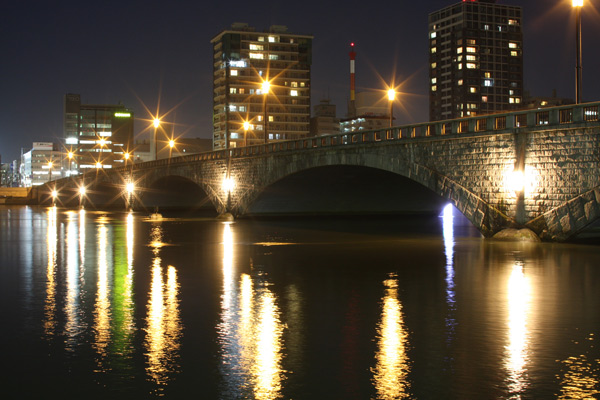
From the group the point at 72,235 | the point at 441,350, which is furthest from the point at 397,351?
the point at 72,235

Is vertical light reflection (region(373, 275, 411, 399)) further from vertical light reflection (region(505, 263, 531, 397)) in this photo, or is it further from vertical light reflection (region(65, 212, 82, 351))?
vertical light reflection (region(65, 212, 82, 351))

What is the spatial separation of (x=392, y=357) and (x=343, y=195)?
187 feet

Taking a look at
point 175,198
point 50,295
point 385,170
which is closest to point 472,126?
point 385,170

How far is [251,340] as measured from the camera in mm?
12570

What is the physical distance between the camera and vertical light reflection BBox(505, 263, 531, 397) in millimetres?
10180

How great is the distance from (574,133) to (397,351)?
23.4m

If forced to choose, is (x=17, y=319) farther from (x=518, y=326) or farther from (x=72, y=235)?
(x=72, y=235)

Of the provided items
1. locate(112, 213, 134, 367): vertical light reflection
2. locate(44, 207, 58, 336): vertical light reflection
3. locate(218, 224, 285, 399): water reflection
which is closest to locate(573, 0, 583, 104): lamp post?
locate(218, 224, 285, 399): water reflection

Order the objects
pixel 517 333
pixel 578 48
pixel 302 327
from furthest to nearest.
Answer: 1. pixel 578 48
2. pixel 302 327
3. pixel 517 333

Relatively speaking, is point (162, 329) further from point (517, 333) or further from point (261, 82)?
point (261, 82)

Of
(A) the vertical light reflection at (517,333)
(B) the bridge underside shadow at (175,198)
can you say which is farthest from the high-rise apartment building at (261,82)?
(A) the vertical light reflection at (517,333)

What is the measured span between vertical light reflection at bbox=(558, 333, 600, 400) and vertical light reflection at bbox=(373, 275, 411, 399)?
2260 millimetres

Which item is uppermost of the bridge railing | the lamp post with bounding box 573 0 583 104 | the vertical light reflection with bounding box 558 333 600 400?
the lamp post with bounding box 573 0 583 104

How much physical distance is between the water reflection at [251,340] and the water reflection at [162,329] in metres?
0.88
